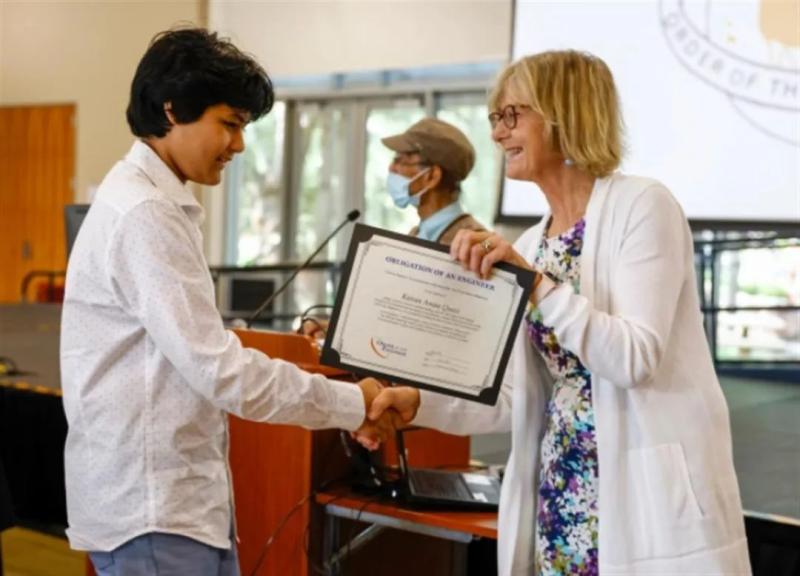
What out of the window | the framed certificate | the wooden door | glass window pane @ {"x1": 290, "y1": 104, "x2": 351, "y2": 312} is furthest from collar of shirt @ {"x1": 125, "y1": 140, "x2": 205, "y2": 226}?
the wooden door

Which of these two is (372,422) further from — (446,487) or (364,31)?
(364,31)

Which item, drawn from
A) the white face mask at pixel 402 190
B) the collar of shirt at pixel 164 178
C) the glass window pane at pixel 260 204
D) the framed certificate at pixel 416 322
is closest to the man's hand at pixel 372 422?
the framed certificate at pixel 416 322

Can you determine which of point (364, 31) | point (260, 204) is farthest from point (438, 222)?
point (260, 204)

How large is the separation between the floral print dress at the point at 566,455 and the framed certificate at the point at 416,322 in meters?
0.10

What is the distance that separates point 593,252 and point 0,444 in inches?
109

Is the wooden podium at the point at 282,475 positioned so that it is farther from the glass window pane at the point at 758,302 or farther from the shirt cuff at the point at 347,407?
the glass window pane at the point at 758,302

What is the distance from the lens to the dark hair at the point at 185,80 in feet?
5.00

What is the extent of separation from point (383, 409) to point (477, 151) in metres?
6.01

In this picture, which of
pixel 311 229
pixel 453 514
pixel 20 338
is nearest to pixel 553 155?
pixel 453 514

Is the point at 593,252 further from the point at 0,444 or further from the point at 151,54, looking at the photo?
the point at 0,444

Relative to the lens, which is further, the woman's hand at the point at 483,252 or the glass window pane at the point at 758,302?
the glass window pane at the point at 758,302

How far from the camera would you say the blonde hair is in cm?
152

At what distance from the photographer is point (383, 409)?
71.0 inches

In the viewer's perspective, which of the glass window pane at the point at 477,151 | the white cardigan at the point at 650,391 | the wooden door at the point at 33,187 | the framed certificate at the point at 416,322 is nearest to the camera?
the white cardigan at the point at 650,391
